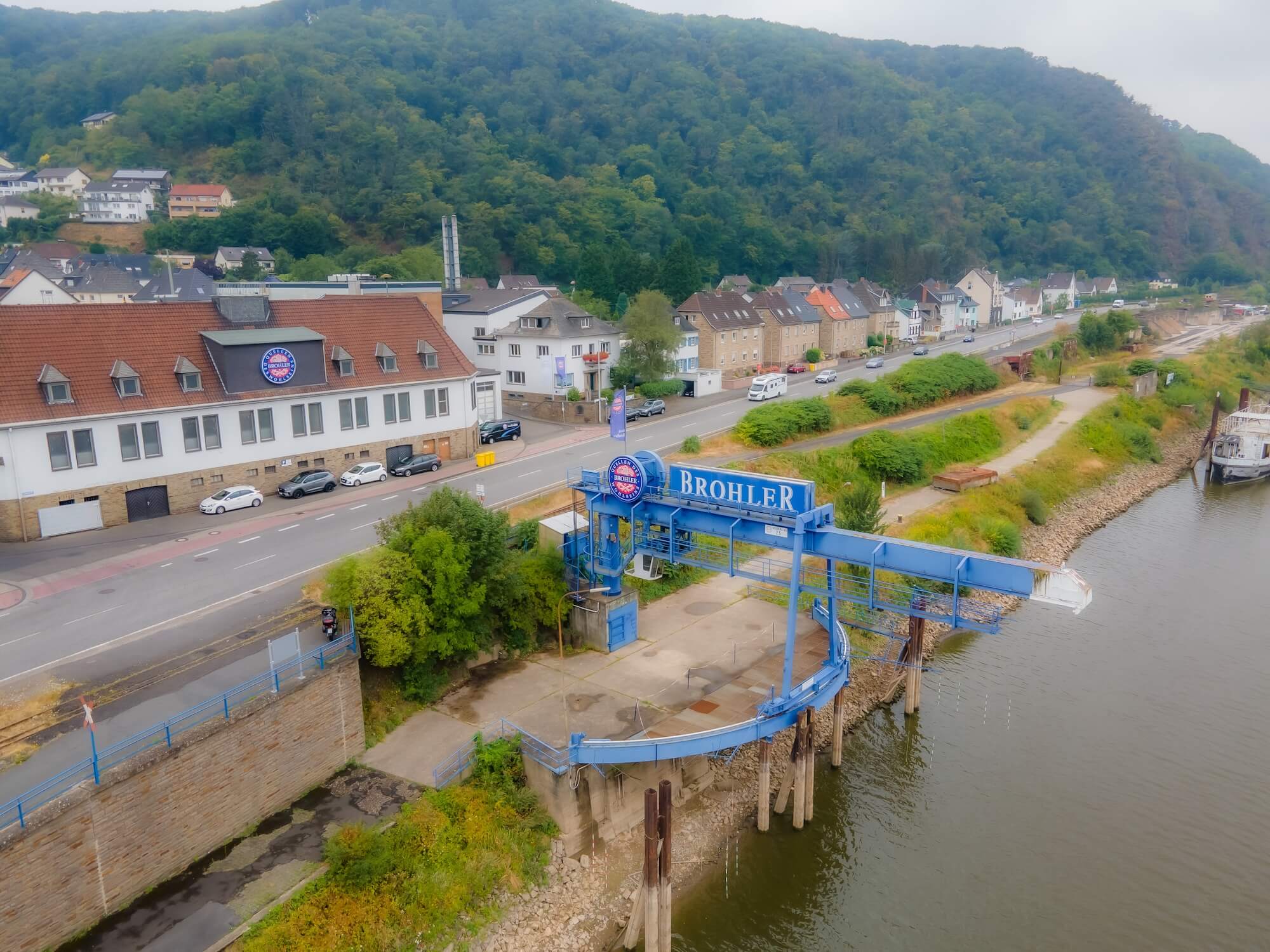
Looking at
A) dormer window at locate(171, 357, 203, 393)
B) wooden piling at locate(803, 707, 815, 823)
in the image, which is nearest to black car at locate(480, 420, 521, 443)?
dormer window at locate(171, 357, 203, 393)

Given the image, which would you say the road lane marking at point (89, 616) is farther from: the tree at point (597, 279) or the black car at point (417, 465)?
the tree at point (597, 279)

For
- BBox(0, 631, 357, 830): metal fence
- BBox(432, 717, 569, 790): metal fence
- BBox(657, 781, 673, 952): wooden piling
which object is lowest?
BBox(657, 781, 673, 952): wooden piling

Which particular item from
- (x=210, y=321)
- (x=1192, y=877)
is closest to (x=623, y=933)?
(x=1192, y=877)

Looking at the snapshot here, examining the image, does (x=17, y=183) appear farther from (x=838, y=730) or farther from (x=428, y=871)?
(x=838, y=730)

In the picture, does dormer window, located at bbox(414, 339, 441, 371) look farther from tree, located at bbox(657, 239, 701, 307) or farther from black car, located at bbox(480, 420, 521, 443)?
tree, located at bbox(657, 239, 701, 307)

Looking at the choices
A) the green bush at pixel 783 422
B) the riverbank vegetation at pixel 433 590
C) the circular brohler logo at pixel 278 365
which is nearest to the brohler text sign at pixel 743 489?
the riverbank vegetation at pixel 433 590

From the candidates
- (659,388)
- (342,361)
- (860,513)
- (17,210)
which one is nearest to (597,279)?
(659,388)

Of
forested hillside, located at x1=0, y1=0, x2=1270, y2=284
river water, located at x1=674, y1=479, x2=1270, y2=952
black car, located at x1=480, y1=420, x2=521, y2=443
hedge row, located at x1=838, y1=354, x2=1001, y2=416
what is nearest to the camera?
river water, located at x1=674, y1=479, x2=1270, y2=952
